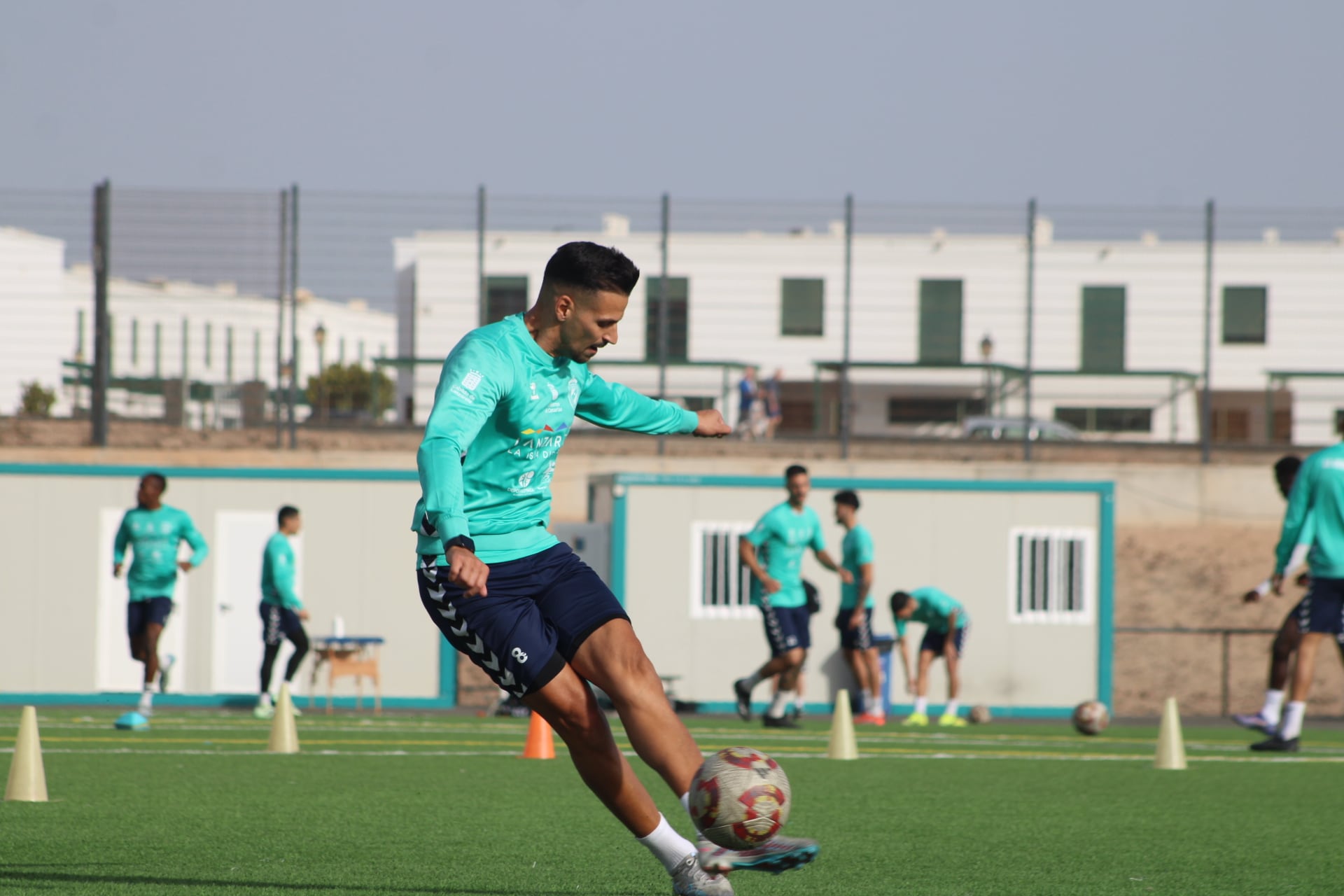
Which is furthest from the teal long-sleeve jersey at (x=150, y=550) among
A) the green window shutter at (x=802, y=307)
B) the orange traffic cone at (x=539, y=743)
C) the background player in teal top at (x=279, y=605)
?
the green window shutter at (x=802, y=307)

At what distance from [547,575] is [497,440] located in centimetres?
42

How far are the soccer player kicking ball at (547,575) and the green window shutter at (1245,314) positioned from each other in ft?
→ 163

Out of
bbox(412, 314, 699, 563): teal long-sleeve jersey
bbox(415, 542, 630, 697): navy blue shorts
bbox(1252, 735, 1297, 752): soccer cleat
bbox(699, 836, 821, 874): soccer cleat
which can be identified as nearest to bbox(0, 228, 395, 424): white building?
bbox(1252, 735, 1297, 752): soccer cleat

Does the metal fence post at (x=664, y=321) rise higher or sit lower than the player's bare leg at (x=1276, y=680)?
higher

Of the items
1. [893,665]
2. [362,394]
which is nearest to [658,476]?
[893,665]

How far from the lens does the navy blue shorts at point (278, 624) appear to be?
51.1 feet

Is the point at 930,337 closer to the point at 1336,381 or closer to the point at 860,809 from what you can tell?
the point at 1336,381

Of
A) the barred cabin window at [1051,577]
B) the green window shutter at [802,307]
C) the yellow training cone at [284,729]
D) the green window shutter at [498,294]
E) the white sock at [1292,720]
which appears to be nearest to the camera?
the yellow training cone at [284,729]

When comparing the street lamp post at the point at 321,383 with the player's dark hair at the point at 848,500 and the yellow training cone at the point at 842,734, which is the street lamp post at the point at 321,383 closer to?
the player's dark hair at the point at 848,500

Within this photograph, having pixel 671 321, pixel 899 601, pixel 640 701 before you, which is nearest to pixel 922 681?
pixel 899 601

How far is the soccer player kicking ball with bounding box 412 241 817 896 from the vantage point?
4.87 metres

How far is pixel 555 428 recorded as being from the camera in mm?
5121

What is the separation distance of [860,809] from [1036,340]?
858 inches

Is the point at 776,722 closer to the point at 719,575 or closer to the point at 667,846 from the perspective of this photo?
the point at 719,575
